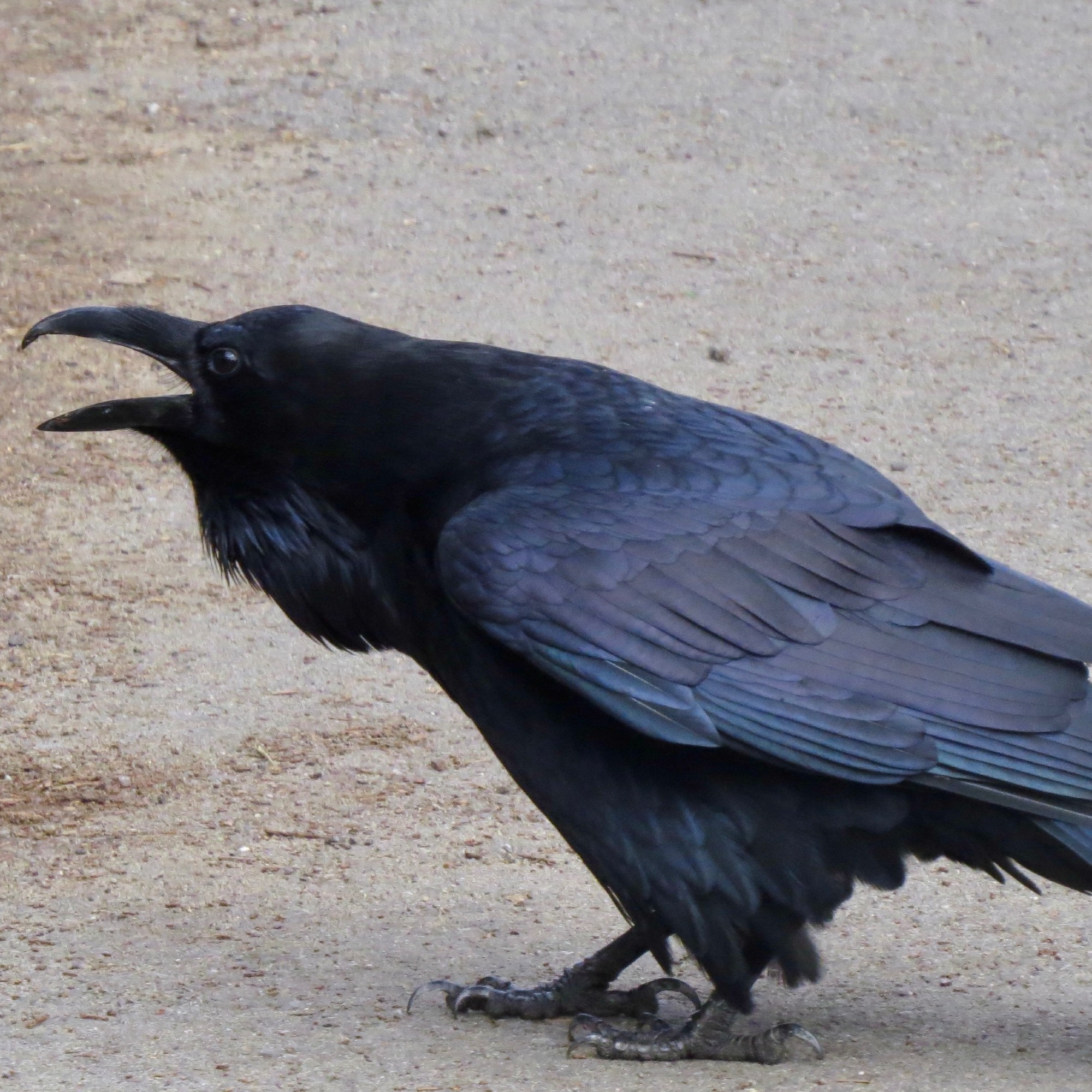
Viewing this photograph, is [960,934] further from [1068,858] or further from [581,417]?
[581,417]

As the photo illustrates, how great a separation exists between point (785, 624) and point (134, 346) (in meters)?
1.69

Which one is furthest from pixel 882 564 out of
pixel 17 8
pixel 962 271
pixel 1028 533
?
pixel 17 8

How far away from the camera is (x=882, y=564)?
3.87m

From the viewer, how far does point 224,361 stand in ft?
13.6

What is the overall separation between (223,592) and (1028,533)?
9.51 feet

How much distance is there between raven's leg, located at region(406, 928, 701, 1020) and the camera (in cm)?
409

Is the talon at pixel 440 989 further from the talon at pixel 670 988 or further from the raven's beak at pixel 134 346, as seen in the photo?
the raven's beak at pixel 134 346

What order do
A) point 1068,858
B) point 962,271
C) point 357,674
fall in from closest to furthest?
point 1068,858, point 357,674, point 962,271

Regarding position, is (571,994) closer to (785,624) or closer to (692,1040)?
(692,1040)

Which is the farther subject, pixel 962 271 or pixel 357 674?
pixel 962 271

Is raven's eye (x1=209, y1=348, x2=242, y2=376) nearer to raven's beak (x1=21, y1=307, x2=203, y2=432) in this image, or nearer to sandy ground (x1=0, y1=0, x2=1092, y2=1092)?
raven's beak (x1=21, y1=307, x2=203, y2=432)

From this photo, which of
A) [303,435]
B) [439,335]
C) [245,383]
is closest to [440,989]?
[303,435]

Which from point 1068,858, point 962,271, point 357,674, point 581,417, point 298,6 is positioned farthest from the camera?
point 298,6

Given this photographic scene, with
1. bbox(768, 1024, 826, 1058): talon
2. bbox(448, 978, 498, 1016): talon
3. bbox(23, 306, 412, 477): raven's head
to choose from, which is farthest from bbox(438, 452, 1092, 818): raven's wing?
bbox(448, 978, 498, 1016): talon
